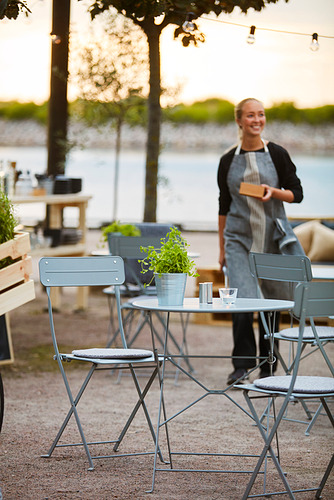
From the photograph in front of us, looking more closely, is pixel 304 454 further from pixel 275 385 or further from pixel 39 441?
pixel 39 441

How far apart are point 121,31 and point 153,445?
7.21 m

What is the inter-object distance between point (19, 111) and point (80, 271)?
898 inches

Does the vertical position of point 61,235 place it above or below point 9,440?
above

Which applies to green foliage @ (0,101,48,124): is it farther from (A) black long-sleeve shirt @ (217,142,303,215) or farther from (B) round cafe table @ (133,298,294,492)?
(B) round cafe table @ (133,298,294,492)

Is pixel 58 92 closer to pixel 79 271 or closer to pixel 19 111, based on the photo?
pixel 79 271

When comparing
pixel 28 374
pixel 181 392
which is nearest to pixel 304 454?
pixel 181 392

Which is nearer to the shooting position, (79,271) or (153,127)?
(79,271)

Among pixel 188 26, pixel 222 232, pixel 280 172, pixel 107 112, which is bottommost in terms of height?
pixel 222 232

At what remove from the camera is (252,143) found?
527 cm

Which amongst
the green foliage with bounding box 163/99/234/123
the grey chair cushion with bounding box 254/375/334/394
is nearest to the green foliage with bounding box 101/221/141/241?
the grey chair cushion with bounding box 254/375/334/394

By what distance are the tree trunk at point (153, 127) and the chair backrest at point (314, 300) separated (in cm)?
492

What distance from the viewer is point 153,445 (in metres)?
4.11

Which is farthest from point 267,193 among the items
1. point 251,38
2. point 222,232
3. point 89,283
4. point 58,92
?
point 58,92

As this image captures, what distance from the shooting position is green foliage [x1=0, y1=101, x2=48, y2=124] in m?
24.9
